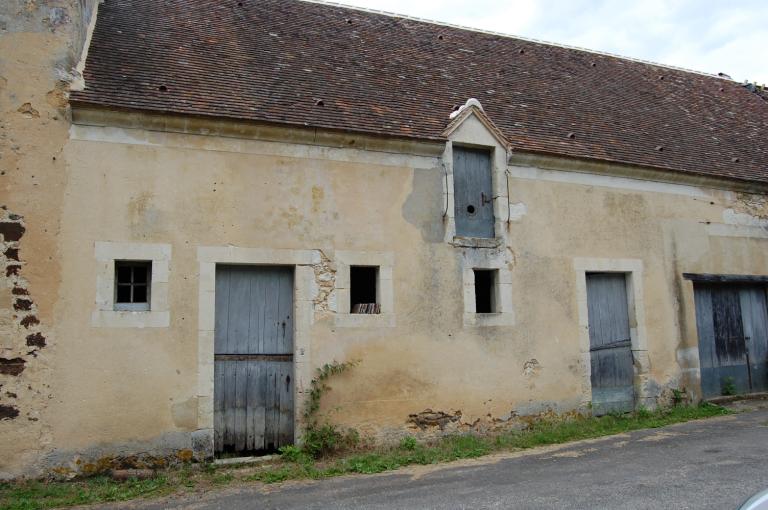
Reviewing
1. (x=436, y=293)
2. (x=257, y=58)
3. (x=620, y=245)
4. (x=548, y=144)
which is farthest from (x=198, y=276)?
(x=620, y=245)

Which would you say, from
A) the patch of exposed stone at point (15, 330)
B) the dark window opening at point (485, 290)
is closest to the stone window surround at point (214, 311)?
the patch of exposed stone at point (15, 330)

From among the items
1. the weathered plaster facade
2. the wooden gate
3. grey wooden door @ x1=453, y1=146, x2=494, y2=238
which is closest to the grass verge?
the weathered plaster facade

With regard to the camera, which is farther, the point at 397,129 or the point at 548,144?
the point at 548,144

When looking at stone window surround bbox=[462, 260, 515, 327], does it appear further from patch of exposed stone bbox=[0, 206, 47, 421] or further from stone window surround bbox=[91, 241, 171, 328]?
patch of exposed stone bbox=[0, 206, 47, 421]

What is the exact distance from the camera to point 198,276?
7250 mm

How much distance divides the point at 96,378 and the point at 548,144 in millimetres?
7186

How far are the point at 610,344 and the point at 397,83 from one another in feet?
18.0

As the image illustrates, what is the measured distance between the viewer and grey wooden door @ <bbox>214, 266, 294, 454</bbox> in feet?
24.1

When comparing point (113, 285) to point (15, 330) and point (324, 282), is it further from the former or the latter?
point (324, 282)

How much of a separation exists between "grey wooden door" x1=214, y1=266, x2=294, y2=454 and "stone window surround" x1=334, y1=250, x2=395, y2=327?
2.13 ft

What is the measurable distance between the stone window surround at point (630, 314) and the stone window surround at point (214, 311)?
4.26 meters

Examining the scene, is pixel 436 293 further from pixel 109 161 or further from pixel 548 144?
pixel 109 161

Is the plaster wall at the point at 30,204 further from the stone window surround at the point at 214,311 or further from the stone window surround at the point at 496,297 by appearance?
the stone window surround at the point at 496,297

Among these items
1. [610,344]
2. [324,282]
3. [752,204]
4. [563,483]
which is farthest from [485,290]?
[752,204]
